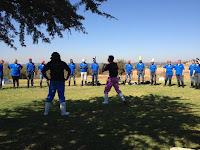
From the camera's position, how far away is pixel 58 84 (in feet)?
18.4

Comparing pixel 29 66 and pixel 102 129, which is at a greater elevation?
pixel 29 66

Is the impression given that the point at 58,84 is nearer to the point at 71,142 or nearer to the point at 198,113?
the point at 71,142

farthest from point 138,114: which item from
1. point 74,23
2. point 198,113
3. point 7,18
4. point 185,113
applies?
point 7,18

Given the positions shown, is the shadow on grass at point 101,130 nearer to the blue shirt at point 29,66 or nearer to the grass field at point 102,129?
the grass field at point 102,129

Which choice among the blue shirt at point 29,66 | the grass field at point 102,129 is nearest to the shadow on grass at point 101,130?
the grass field at point 102,129

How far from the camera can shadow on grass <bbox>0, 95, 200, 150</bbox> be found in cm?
362

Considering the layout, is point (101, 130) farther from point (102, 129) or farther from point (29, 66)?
point (29, 66)

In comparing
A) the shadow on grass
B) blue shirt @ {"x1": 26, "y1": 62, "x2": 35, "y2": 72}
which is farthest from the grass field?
blue shirt @ {"x1": 26, "y1": 62, "x2": 35, "y2": 72}

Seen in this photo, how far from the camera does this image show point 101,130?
447cm

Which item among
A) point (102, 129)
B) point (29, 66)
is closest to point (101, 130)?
point (102, 129)

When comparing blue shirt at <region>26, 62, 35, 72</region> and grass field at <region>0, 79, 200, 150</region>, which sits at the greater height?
blue shirt at <region>26, 62, 35, 72</region>

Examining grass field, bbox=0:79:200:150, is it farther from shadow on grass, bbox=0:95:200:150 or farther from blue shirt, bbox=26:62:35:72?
blue shirt, bbox=26:62:35:72

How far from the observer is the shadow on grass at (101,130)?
11.9ft

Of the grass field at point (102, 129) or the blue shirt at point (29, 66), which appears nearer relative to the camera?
the grass field at point (102, 129)
